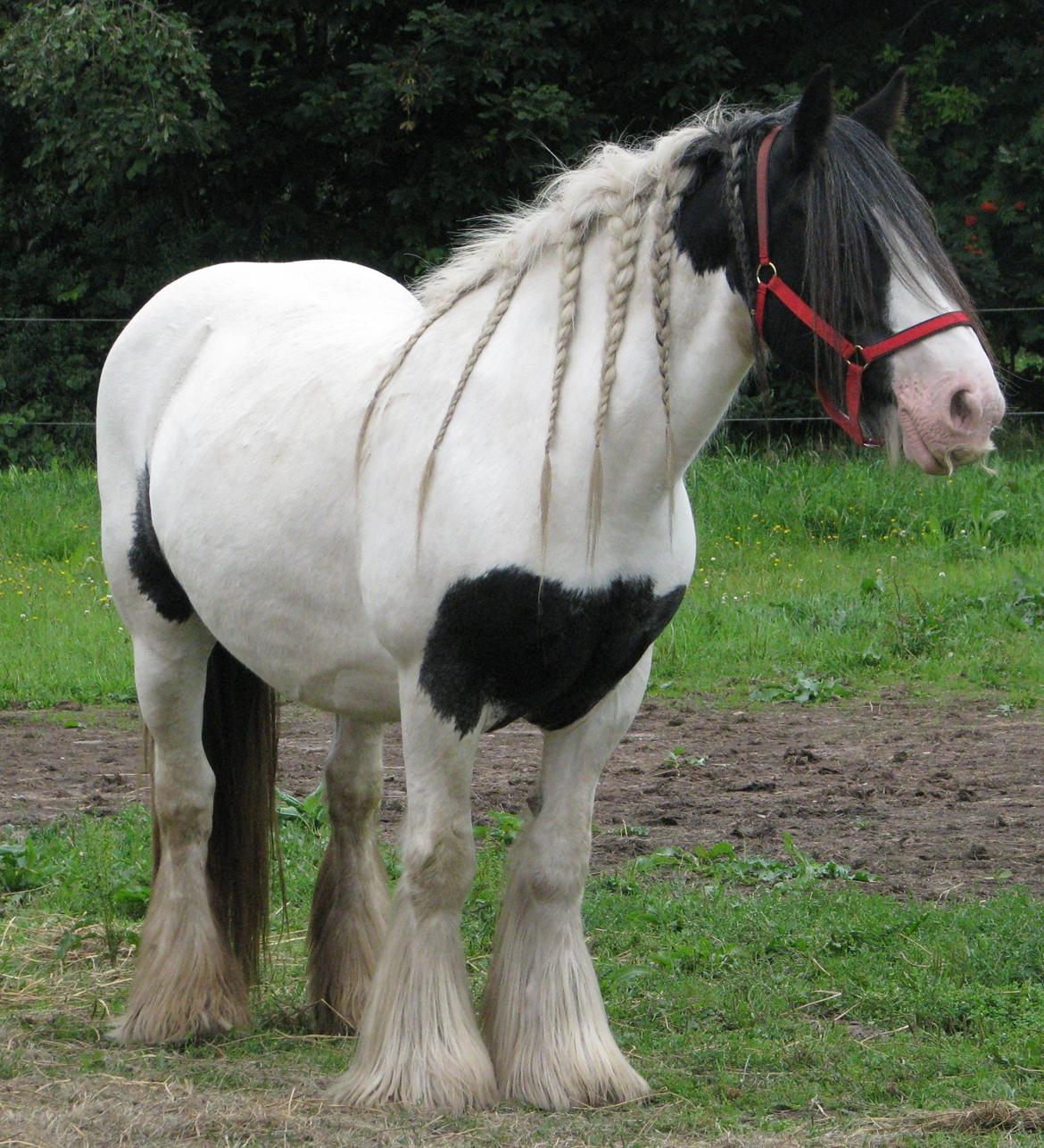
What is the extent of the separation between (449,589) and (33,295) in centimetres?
1203

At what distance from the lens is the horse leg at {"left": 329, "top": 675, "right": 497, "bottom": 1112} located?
114 inches

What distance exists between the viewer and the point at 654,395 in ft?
8.90

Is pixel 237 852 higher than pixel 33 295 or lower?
lower

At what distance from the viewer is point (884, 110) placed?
270 centimetres

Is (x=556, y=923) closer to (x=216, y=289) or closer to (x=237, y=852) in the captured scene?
(x=237, y=852)

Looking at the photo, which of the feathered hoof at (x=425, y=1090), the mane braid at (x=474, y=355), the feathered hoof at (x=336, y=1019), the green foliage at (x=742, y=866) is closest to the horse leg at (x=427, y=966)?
the feathered hoof at (x=425, y=1090)

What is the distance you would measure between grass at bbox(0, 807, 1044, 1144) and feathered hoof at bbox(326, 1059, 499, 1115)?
5 centimetres

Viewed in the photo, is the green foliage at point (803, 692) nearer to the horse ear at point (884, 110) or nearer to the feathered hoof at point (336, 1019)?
the feathered hoof at point (336, 1019)

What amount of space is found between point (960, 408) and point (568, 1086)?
152 centimetres

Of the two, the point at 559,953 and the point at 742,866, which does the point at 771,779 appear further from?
the point at 559,953

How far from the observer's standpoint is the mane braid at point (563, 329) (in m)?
2.68

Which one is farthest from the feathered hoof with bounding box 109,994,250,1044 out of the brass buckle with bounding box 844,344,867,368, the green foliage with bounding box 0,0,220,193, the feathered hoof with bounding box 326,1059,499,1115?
the green foliage with bounding box 0,0,220,193

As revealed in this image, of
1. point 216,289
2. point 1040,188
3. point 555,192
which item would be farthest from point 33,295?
point 555,192

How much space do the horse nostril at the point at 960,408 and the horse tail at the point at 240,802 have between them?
200 centimetres
